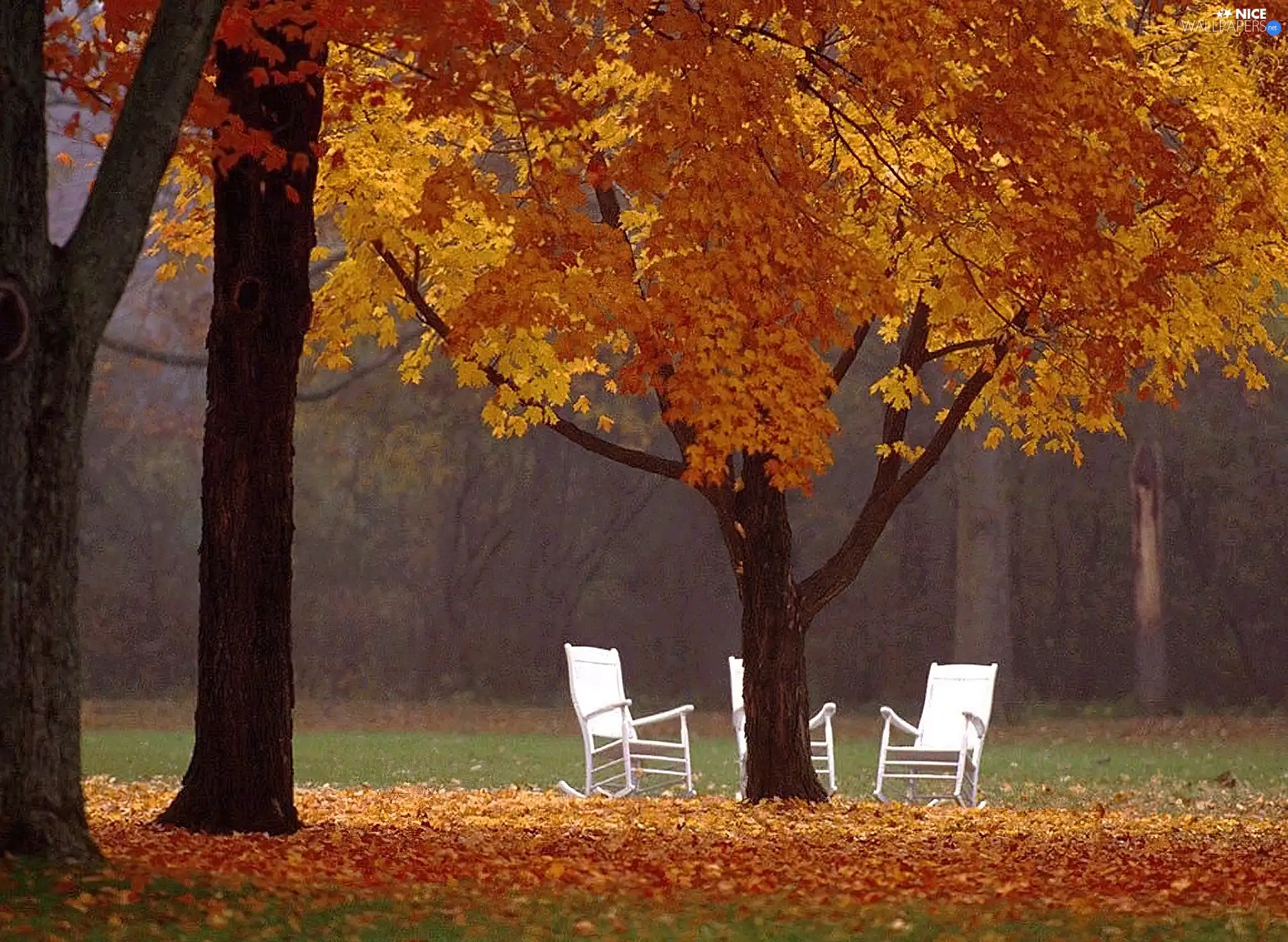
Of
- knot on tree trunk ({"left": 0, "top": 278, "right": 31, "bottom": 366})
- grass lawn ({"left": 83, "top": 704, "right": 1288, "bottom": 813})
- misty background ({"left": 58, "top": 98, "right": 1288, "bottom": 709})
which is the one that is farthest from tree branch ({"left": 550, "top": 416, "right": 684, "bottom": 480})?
misty background ({"left": 58, "top": 98, "right": 1288, "bottom": 709})

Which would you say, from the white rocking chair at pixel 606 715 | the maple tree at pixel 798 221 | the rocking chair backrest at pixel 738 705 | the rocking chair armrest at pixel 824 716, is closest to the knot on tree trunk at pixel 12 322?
the maple tree at pixel 798 221

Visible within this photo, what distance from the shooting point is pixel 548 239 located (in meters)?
10.2

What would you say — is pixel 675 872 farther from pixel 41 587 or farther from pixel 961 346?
pixel 961 346

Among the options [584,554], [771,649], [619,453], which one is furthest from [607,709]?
[584,554]

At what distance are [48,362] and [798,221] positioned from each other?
15.6ft

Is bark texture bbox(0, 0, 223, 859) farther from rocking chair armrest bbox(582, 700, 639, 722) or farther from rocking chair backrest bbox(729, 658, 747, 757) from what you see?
rocking chair backrest bbox(729, 658, 747, 757)

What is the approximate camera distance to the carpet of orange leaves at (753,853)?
23.7 feet

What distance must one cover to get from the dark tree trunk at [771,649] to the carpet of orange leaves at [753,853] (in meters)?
0.41

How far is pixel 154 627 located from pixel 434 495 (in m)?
4.99

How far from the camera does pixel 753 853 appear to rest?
876 cm

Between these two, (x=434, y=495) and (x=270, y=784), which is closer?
(x=270, y=784)

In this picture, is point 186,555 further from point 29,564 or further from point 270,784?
point 29,564

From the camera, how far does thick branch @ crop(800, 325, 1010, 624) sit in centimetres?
1297

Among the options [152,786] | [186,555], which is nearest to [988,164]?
[152,786]
